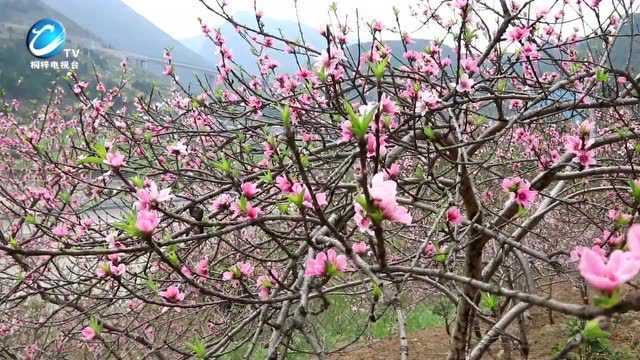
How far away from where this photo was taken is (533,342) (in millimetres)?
4941

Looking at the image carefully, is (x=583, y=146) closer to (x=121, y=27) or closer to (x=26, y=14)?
(x=26, y=14)

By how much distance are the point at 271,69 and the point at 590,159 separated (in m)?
2.51

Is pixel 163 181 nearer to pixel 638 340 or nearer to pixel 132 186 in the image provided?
pixel 132 186

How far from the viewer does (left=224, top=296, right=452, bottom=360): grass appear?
6.16 m

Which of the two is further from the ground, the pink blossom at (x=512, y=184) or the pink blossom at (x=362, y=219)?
the pink blossom at (x=512, y=184)

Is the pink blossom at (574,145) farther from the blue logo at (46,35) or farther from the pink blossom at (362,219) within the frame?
the blue logo at (46,35)

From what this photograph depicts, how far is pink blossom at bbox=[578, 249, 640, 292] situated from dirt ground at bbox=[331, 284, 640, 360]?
12.4 ft

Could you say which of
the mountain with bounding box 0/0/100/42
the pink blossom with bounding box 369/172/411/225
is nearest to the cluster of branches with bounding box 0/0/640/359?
the pink blossom with bounding box 369/172/411/225

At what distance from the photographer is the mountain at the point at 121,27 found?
83.2 metres

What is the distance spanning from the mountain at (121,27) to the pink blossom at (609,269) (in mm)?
84214

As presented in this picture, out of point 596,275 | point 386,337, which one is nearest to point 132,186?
point 596,275

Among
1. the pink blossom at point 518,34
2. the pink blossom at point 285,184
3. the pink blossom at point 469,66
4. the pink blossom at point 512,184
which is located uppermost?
the pink blossom at point 518,34

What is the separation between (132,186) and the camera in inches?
79.8

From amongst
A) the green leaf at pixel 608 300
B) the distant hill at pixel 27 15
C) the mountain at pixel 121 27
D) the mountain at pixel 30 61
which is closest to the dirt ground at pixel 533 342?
the green leaf at pixel 608 300
